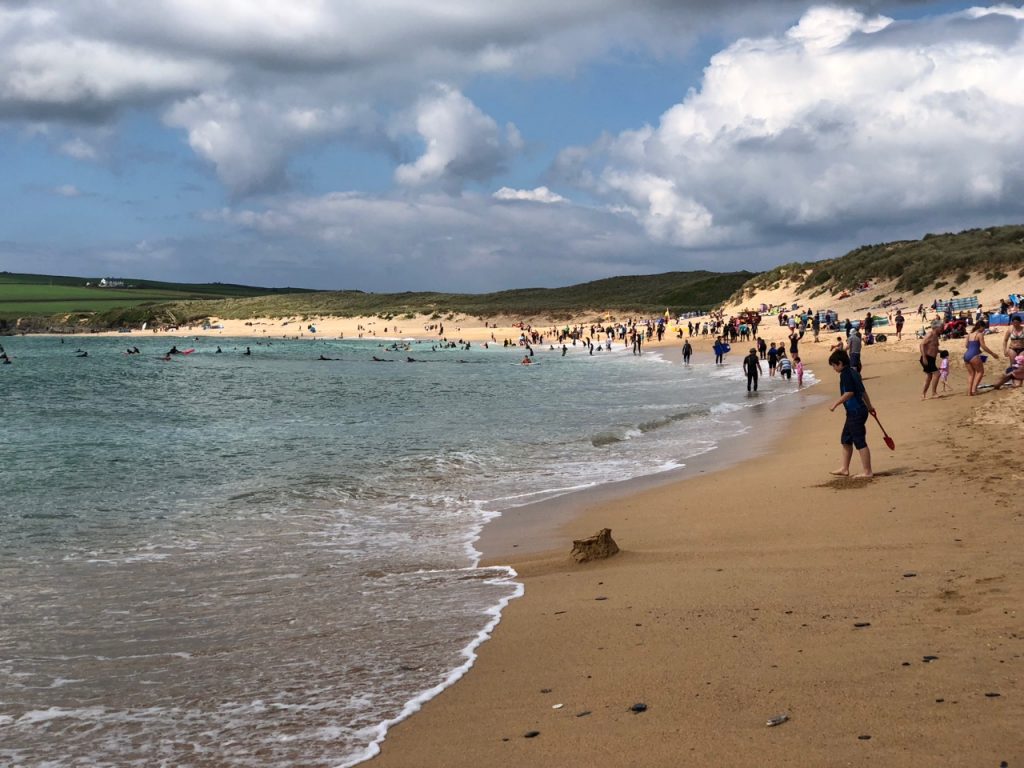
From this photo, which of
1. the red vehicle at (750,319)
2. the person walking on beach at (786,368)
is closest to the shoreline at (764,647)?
the person walking on beach at (786,368)

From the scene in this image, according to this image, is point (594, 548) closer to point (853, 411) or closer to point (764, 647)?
point (764, 647)

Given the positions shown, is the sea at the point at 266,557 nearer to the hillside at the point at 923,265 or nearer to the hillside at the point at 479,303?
the hillside at the point at 923,265

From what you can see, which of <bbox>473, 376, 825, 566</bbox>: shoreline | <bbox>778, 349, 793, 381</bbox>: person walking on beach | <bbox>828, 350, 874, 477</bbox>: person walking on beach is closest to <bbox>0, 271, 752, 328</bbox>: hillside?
<bbox>778, 349, 793, 381</bbox>: person walking on beach

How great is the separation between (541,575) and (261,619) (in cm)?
257

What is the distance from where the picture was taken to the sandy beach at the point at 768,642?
14.1 ft

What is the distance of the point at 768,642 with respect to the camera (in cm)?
570

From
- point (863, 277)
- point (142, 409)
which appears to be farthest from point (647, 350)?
point (142, 409)

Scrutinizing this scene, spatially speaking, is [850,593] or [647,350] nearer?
[850,593]

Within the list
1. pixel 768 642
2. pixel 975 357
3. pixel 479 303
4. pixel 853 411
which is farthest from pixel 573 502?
pixel 479 303

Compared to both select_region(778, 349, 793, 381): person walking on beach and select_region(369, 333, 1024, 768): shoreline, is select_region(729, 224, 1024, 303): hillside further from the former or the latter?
select_region(369, 333, 1024, 768): shoreline

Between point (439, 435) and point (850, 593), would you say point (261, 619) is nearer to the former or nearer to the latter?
point (850, 593)

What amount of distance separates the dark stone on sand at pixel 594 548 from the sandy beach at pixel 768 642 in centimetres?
15

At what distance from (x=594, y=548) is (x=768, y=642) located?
327 centimetres

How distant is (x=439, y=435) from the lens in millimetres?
22031
